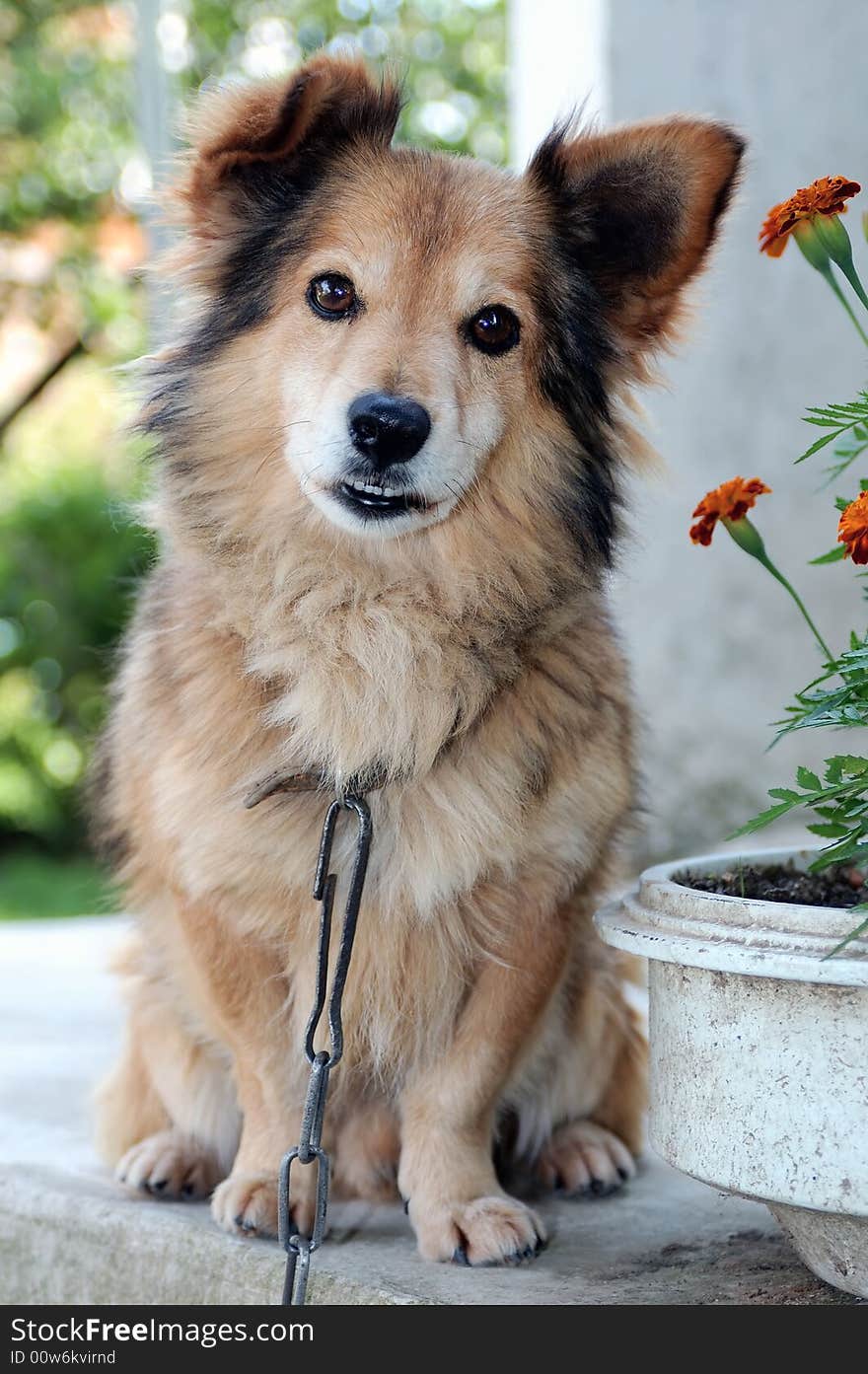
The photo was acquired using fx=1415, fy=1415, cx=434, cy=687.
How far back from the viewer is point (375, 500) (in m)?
1.89

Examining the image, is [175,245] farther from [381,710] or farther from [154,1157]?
[154,1157]

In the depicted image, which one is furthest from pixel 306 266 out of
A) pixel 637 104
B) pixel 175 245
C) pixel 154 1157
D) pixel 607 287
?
pixel 637 104

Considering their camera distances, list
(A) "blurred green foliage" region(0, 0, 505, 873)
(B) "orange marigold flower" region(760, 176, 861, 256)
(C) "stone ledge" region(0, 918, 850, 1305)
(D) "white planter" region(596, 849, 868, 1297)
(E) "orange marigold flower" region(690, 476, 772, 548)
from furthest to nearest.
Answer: (A) "blurred green foliage" region(0, 0, 505, 873), (C) "stone ledge" region(0, 918, 850, 1305), (E) "orange marigold flower" region(690, 476, 772, 548), (B) "orange marigold flower" region(760, 176, 861, 256), (D) "white planter" region(596, 849, 868, 1297)

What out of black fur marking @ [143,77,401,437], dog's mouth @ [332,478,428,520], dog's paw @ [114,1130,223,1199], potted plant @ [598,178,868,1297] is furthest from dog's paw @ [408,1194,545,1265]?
black fur marking @ [143,77,401,437]

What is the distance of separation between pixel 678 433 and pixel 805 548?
0.54m

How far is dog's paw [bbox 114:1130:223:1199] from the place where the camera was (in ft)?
7.43

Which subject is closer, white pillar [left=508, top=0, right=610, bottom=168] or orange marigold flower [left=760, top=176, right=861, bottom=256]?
orange marigold flower [left=760, top=176, right=861, bottom=256]

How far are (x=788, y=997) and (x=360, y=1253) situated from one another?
844mm

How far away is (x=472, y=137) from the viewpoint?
1157 cm

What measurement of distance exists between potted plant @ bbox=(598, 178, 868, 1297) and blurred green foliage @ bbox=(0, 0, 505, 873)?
473 centimetres

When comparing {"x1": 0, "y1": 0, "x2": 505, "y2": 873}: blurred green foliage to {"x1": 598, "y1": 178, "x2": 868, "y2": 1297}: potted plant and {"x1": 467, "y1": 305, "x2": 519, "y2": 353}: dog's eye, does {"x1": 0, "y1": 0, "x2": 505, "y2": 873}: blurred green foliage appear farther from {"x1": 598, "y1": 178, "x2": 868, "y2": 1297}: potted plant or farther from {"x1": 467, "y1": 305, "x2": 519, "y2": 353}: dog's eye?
{"x1": 598, "y1": 178, "x2": 868, "y2": 1297}: potted plant

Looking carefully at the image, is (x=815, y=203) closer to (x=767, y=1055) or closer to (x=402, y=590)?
(x=402, y=590)
